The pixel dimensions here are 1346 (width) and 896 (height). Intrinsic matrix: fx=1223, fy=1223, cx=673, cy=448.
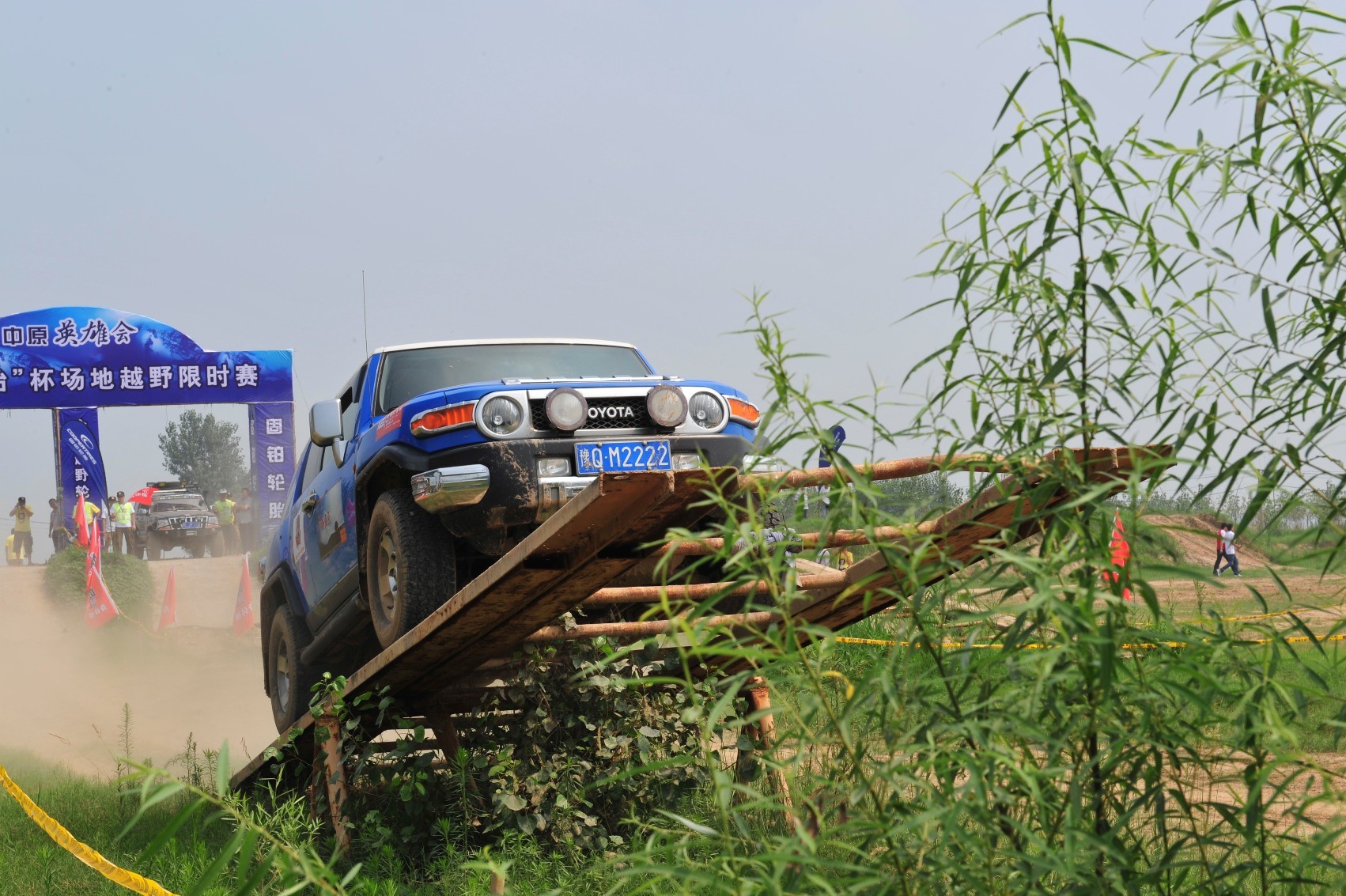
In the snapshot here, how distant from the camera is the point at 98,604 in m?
18.1

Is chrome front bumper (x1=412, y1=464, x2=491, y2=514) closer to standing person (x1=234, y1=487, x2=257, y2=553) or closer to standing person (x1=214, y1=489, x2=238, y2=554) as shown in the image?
standing person (x1=234, y1=487, x2=257, y2=553)

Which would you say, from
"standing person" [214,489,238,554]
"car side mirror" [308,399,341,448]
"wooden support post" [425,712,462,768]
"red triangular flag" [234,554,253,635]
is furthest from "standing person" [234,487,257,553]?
"wooden support post" [425,712,462,768]

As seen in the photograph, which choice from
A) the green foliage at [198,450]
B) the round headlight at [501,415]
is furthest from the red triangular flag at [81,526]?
the green foliage at [198,450]

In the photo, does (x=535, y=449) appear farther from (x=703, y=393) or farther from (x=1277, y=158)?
(x=1277, y=158)

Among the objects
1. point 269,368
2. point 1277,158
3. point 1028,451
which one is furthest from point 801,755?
point 269,368

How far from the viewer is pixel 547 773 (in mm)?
5426

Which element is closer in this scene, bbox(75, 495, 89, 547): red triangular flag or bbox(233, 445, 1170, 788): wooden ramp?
bbox(233, 445, 1170, 788): wooden ramp

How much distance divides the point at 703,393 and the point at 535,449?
0.85 m

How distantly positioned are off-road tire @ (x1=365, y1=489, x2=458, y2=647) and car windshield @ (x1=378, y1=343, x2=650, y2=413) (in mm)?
977

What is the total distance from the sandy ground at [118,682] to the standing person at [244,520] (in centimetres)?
897

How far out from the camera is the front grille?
5.60 metres

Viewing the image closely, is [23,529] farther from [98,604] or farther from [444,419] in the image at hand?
[444,419]

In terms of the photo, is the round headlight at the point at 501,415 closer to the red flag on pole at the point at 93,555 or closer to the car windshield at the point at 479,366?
the car windshield at the point at 479,366

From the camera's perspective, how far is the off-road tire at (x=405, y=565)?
17.8ft
